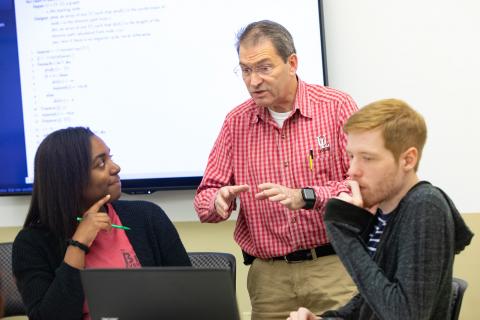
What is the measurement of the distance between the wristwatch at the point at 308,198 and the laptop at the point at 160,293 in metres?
0.65

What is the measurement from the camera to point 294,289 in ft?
7.98

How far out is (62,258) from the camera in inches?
90.9

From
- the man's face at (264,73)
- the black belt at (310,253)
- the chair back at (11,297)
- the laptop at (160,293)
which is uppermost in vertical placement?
the man's face at (264,73)

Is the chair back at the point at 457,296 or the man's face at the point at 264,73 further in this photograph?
the man's face at the point at 264,73

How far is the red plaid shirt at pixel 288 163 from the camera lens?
→ 7.90ft

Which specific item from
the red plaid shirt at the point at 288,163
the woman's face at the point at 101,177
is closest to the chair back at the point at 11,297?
the woman's face at the point at 101,177

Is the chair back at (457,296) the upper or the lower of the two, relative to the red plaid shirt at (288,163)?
lower

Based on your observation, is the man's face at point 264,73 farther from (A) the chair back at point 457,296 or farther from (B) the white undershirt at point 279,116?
(A) the chair back at point 457,296

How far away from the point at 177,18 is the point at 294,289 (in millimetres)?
1582

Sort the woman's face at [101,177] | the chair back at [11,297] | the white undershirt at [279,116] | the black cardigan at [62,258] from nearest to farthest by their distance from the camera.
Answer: the black cardigan at [62,258]
the woman's face at [101,177]
the white undershirt at [279,116]
the chair back at [11,297]

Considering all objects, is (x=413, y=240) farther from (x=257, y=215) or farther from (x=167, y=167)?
(x=167, y=167)

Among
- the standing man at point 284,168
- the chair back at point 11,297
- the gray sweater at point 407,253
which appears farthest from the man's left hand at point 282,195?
the chair back at point 11,297

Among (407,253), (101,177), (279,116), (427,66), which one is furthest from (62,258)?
(427,66)

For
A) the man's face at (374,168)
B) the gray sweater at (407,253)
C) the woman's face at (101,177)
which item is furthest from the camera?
the woman's face at (101,177)
